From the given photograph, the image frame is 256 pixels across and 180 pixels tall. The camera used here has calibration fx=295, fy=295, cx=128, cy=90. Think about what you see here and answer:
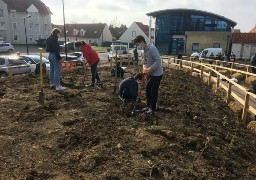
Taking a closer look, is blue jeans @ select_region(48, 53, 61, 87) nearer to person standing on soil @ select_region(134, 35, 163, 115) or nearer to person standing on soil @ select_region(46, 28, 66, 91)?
person standing on soil @ select_region(46, 28, 66, 91)

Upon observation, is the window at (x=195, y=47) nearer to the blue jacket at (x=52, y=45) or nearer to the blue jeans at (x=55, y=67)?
the blue jeans at (x=55, y=67)

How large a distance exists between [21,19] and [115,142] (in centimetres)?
6300

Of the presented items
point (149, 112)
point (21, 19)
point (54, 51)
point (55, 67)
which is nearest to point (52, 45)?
point (54, 51)

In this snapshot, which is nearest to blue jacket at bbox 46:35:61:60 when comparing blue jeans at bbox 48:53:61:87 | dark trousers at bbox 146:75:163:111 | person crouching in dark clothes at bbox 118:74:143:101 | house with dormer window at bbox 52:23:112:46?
blue jeans at bbox 48:53:61:87

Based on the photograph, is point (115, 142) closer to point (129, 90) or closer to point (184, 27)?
point (129, 90)

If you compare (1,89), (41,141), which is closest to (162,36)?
(1,89)

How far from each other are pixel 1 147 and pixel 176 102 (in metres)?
4.96

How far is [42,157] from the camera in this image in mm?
4340

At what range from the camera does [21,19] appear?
61781mm

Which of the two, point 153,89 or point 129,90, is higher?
point 153,89

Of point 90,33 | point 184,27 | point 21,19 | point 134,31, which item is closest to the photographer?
point 184,27

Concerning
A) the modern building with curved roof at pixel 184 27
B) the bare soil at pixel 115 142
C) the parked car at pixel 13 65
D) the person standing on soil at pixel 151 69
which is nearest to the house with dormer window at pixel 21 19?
the modern building with curved roof at pixel 184 27

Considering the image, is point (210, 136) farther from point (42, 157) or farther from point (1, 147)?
point (1, 147)

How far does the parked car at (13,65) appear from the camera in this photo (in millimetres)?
14719
